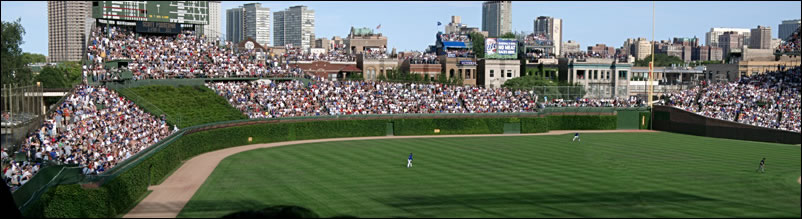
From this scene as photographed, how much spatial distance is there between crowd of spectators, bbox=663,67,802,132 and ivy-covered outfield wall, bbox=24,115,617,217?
8644mm

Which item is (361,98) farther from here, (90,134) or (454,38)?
(454,38)

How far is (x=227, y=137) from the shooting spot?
4634cm

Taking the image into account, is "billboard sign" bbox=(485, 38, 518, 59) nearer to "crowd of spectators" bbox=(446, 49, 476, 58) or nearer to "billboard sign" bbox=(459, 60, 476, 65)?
"billboard sign" bbox=(459, 60, 476, 65)

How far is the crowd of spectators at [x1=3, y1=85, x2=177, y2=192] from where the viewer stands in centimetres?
2617

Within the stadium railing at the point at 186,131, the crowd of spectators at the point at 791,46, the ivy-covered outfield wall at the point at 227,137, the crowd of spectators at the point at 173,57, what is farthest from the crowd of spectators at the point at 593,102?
the crowd of spectators at the point at 173,57

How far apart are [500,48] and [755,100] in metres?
45.6

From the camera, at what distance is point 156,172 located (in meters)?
31.1

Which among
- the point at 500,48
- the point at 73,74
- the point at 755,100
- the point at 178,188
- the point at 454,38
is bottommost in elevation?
the point at 178,188

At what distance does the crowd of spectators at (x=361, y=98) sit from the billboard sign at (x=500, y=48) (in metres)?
30.0

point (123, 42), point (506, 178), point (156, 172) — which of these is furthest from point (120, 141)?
point (123, 42)

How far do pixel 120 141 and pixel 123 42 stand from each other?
934 inches

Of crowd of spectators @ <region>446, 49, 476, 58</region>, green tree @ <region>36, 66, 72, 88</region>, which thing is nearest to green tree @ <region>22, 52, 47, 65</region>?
green tree @ <region>36, 66, 72, 88</region>

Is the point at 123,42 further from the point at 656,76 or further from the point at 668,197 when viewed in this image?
the point at 656,76

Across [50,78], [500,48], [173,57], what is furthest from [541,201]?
[50,78]
